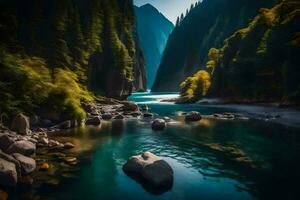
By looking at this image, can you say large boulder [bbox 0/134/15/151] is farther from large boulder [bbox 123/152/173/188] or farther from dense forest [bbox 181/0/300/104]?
dense forest [bbox 181/0/300/104]

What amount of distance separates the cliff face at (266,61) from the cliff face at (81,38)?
92.1 ft

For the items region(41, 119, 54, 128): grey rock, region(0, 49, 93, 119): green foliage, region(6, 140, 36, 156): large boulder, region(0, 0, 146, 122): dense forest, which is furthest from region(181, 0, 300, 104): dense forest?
region(6, 140, 36, 156): large boulder

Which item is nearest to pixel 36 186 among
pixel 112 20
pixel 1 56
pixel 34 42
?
pixel 1 56

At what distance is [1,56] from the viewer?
2592cm

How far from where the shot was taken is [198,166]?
59.7ft

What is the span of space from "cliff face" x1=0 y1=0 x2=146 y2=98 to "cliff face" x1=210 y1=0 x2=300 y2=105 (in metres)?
28.1

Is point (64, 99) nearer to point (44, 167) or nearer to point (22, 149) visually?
point (22, 149)

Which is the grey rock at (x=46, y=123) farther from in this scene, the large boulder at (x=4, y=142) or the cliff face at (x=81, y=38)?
the cliff face at (x=81, y=38)

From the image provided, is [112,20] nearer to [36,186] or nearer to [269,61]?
[269,61]

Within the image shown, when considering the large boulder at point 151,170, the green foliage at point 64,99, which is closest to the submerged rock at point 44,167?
the large boulder at point 151,170

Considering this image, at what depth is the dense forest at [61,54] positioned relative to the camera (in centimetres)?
2959

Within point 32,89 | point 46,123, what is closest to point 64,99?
point 46,123

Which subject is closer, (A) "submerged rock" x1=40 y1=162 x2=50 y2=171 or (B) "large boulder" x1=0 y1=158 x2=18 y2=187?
A: (B) "large boulder" x1=0 y1=158 x2=18 y2=187

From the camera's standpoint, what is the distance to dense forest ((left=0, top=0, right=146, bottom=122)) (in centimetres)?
2959
